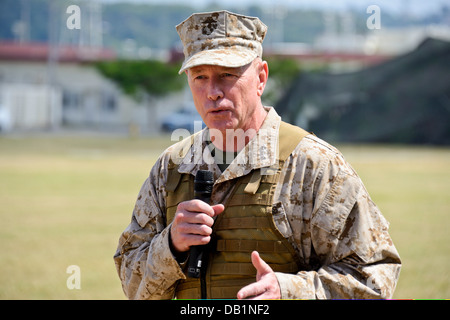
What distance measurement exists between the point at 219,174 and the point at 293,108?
38.5 m

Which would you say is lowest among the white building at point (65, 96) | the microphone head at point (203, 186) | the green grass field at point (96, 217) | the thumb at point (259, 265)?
the green grass field at point (96, 217)

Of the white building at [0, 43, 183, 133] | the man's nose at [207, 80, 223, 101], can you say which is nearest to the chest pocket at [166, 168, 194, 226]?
the man's nose at [207, 80, 223, 101]

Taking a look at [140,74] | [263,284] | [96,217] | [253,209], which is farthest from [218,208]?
[140,74]

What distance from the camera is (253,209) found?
249cm

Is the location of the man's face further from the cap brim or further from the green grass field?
the green grass field

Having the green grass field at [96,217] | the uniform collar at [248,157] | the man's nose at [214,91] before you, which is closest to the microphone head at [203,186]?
the uniform collar at [248,157]

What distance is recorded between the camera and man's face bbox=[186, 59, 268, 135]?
97.7 inches

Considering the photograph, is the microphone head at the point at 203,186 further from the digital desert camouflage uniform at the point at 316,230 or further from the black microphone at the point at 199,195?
the digital desert camouflage uniform at the point at 316,230

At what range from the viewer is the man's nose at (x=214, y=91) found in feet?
8.08

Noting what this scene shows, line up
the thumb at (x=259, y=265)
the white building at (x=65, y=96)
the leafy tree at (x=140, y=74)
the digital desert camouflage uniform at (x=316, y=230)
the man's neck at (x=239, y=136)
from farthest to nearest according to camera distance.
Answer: the white building at (x=65, y=96)
the leafy tree at (x=140, y=74)
the man's neck at (x=239, y=136)
the digital desert camouflage uniform at (x=316, y=230)
the thumb at (x=259, y=265)

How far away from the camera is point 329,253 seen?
8.02 ft

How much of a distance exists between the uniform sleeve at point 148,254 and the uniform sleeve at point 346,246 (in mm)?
490

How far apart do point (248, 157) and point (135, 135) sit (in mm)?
38629

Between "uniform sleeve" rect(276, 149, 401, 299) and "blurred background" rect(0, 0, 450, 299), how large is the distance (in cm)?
97
